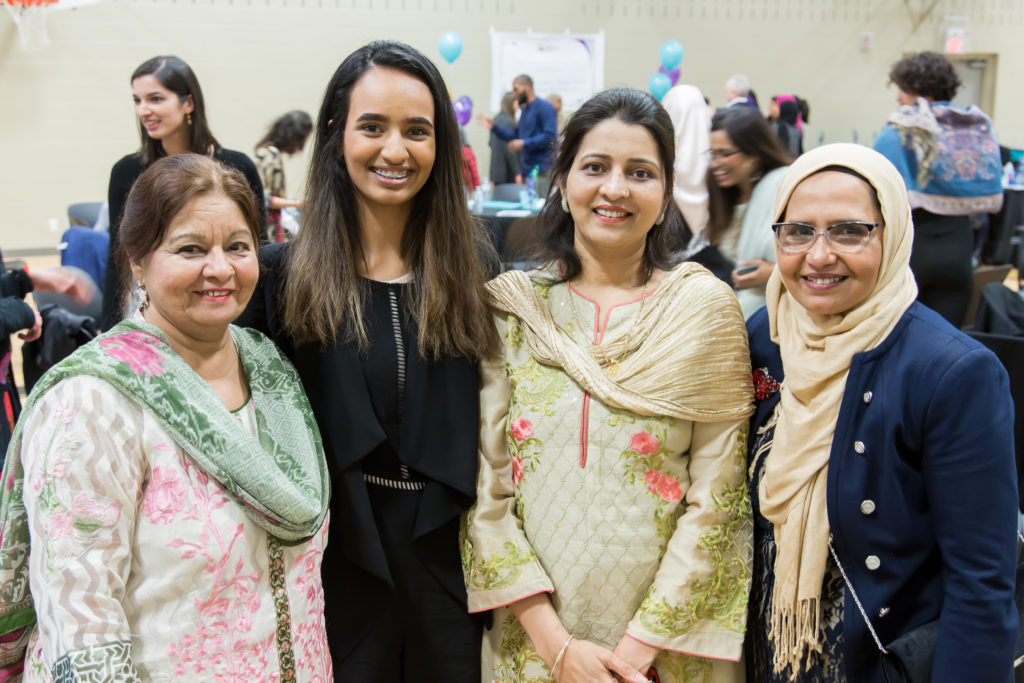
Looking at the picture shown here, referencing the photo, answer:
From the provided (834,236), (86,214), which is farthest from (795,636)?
(86,214)

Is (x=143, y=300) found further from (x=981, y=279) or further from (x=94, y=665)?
(x=981, y=279)

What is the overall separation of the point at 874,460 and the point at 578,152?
2.61ft

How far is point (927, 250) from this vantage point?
3.86 m

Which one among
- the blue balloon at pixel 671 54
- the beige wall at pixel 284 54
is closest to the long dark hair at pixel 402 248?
the beige wall at pixel 284 54

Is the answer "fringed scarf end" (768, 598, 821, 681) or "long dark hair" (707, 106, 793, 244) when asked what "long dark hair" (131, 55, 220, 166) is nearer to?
"long dark hair" (707, 106, 793, 244)

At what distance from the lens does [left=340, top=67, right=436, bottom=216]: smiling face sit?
1627 mm

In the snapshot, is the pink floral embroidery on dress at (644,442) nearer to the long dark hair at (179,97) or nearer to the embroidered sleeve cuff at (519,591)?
the embroidered sleeve cuff at (519,591)

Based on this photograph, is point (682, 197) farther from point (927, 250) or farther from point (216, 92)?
point (216, 92)

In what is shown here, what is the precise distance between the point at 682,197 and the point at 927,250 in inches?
45.3

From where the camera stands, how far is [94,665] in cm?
119

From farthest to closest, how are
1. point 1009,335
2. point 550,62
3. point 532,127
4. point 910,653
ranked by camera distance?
point 550,62 → point 532,127 → point 1009,335 → point 910,653

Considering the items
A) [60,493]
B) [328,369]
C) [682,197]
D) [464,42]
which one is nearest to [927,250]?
[682,197]

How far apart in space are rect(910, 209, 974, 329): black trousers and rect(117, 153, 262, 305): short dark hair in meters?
3.28

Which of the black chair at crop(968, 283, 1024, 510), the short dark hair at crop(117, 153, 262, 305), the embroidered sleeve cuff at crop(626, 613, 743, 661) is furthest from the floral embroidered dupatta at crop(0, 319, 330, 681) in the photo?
the black chair at crop(968, 283, 1024, 510)
